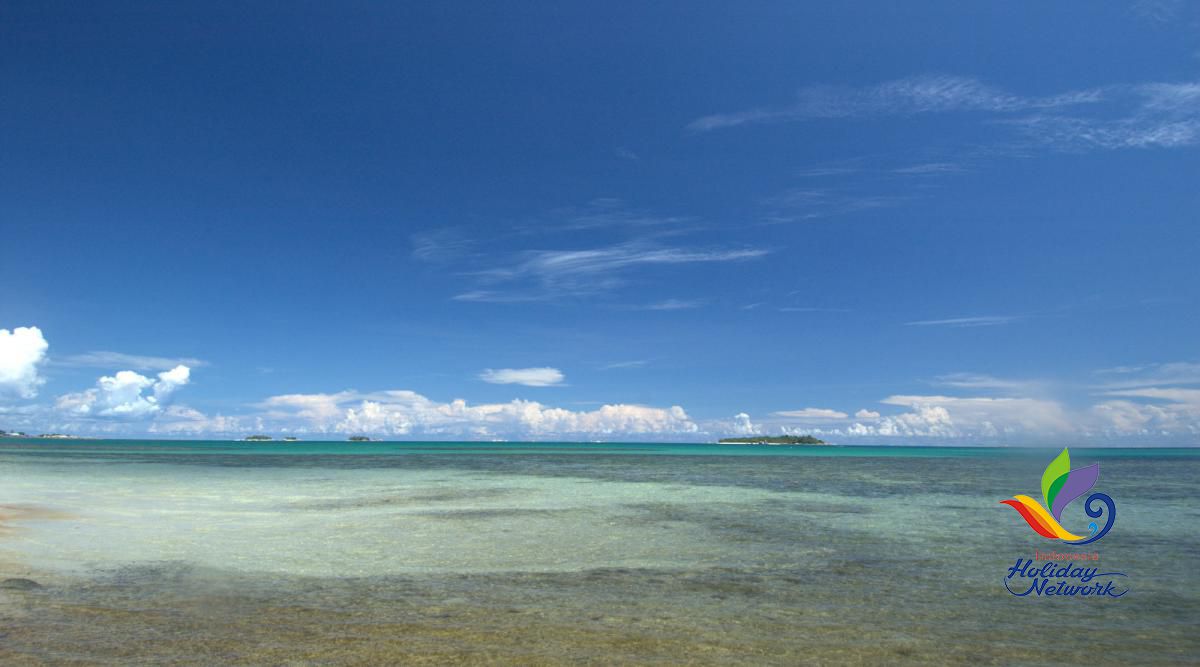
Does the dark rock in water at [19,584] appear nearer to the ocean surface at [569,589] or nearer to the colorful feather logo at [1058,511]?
the ocean surface at [569,589]

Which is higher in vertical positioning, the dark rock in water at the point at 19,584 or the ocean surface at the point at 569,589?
the dark rock in water at the point at 19,584

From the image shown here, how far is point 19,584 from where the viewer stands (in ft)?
36.5

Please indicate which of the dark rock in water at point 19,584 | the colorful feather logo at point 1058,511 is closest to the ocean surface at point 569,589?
the dark rock in water at point 19,584

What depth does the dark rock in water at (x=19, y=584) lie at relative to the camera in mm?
10825

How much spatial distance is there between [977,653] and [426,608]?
792cm

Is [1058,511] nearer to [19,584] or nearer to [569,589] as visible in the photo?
[569,589]

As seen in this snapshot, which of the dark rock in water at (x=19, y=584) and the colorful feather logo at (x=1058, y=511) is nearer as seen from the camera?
the dark rock in water at (x=19, y=584)

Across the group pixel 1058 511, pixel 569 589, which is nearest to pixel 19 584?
pixel 569 589

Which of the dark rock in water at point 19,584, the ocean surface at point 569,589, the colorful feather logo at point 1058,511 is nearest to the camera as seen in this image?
the ocean surface at point 569,589

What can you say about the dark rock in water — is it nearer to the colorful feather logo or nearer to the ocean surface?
the ocean surface

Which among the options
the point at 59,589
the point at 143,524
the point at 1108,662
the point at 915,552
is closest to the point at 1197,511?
the point at 915,552

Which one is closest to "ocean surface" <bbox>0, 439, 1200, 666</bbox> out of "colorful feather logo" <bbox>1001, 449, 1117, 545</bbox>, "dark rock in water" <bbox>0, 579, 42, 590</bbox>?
"dark rock in water" <bbox>0, 579, 42, 590</bbox>

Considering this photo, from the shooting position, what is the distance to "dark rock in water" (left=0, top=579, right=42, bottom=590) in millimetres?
10825

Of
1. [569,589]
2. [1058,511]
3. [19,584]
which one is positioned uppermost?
[19,584]
